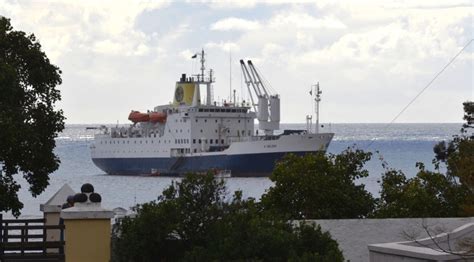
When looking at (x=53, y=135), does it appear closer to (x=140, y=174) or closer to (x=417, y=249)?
(x=417, y=249)

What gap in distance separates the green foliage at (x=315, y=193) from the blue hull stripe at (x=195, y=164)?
9219cm

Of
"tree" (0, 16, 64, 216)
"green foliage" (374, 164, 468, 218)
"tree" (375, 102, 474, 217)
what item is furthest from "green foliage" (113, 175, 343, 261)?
"green foliage" (374, 164, 468, 218)

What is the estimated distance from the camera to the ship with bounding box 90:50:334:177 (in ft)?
418

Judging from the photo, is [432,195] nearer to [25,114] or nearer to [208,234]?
[25,114]

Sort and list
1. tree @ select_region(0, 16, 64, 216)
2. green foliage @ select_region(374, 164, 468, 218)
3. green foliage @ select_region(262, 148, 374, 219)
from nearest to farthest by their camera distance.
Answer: tree @ select_region(0, 16, 64, 216) < green foliage @ select_region(374, 164, 468, 218) < green foliage @ select_region(262, 148, 374, 219)

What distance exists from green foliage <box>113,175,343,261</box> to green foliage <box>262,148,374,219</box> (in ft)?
30.8

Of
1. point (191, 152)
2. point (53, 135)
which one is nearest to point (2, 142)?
point (53, 135)

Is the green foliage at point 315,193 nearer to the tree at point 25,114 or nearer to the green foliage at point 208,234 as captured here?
the tree at point 25,114

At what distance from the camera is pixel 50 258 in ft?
54.6

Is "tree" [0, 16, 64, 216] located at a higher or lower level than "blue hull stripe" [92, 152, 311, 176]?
higher

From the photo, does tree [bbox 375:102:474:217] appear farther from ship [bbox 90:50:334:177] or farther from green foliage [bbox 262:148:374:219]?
ship [bbox 90:50:334:177]

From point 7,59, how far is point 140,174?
115177mm

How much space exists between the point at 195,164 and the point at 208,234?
385 ft

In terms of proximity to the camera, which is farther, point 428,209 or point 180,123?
point 180,123
